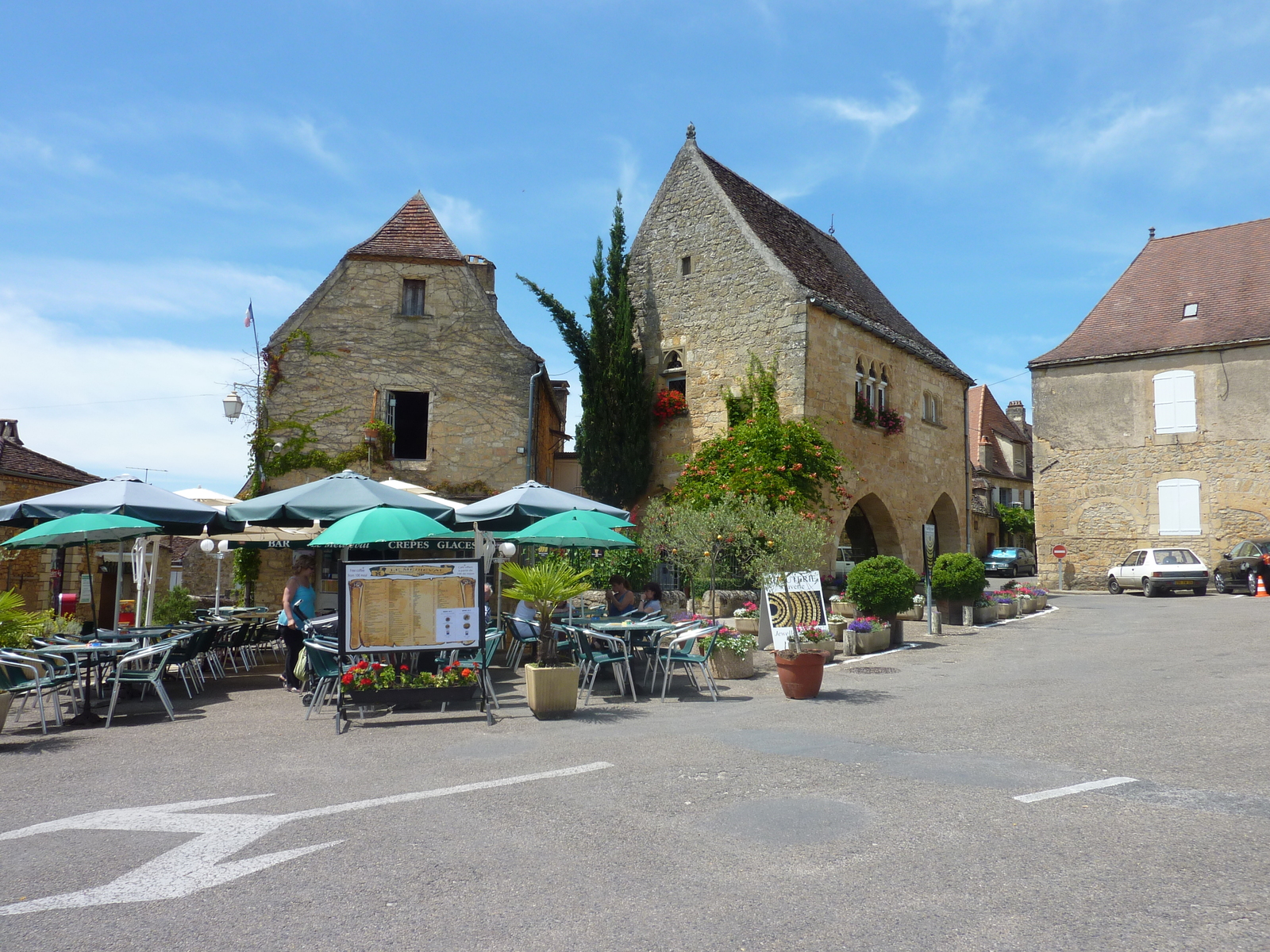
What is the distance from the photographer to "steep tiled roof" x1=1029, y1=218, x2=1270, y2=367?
24.4 m

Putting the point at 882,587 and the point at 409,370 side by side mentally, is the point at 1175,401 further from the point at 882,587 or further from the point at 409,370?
the point at 409,370

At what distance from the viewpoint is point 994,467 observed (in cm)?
4275

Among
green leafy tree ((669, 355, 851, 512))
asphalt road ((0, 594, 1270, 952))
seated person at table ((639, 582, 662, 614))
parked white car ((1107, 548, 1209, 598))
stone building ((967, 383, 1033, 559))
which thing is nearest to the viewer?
asphalt road ((0, 594, 1270, 952))

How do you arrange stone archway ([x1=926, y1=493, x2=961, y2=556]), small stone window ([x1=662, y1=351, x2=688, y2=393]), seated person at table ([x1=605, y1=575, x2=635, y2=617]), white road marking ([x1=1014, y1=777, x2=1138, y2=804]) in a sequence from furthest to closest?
1. stone archway ([x1=926, y1=493, x2=961, y2=556])
2. small stone window ([x1=662, y1=351, x2=688, y2=393])
3. seated person at table ([x1=605, y1=575, x2=635, y2=617])
4. white road marking ([x1=1014, y1=777, x2=1138, y2=804])

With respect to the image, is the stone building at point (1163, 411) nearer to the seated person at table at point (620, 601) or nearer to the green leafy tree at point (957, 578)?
the green leafy tree at point (957, 578)

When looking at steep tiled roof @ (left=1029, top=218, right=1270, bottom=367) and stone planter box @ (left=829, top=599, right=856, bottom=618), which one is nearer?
stone planter box @ (left=829, top=599, right=856, bottom=618)

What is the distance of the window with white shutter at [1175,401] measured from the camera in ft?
→ 80.2

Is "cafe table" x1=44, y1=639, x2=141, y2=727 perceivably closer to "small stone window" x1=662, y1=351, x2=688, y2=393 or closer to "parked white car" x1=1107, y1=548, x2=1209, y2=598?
"small stone window" x1=662, y1=351, x2=688, y2=393

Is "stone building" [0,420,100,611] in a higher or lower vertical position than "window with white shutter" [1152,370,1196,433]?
lower

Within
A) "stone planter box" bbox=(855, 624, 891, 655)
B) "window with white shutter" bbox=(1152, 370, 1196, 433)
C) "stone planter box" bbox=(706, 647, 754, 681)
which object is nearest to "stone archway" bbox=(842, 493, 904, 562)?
"stone planter box" bbox=(855, 624, 891, 655)

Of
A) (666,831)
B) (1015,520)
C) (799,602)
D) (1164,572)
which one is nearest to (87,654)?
(666,831)

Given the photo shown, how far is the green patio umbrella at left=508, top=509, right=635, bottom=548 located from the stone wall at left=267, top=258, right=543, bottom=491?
7977 millimetres

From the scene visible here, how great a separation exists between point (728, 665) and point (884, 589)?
3641 mm

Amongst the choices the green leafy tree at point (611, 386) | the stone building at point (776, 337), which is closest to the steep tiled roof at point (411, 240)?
the green leafy tree at point (611, 386)
